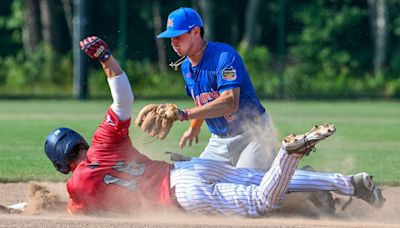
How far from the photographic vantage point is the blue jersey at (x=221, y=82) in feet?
23.4

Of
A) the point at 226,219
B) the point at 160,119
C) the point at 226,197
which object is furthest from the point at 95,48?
the point at 226,219

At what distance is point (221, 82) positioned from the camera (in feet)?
23.4

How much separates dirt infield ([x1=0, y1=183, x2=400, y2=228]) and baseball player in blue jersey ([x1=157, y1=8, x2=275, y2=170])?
69cm

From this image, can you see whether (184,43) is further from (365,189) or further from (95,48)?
(365,189)

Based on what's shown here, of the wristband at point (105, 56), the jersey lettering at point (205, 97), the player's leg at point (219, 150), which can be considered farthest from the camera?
the player's leg at point (219, 150)

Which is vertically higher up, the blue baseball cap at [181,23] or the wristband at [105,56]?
the blue baseball cap at [181,23]

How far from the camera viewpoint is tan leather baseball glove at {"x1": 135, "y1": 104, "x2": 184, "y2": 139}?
673 cm

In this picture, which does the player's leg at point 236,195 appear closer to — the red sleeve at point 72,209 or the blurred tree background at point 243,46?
the red sleeve at point 72,209

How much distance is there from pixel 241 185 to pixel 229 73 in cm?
85

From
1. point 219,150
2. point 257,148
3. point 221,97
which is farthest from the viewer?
point 219,150

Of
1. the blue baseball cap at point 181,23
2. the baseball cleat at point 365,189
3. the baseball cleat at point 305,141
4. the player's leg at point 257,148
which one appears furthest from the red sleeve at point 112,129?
the baseball cleat at point 365,189

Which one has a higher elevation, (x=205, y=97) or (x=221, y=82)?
(x=221, y=82)

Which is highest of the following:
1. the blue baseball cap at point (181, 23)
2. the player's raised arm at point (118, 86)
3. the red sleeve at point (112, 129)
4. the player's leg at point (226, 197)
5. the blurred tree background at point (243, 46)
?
the blue baseball cap at point (181, 23)

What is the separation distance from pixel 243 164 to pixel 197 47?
1.00 meters
